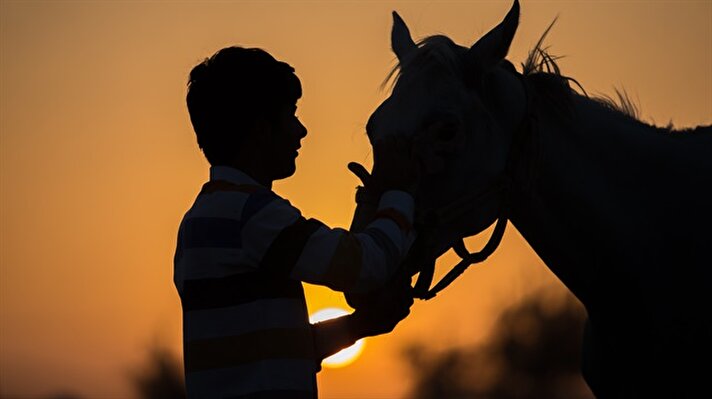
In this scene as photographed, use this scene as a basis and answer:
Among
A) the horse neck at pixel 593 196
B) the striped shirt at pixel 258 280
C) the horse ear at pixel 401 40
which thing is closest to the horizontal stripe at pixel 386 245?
the striped shirt at pixel 258 280

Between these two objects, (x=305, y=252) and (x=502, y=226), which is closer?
(x=305, y=252)

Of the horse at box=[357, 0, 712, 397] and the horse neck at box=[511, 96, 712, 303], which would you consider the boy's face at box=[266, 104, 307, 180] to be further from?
the horse neck at box=[511, 96, 712, 303]

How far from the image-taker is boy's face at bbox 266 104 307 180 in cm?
461

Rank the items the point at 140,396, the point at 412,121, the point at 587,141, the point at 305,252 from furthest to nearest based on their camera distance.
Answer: the point at 140,396 → the point at 587,141 → the point at 412,121 → the point at 305,252

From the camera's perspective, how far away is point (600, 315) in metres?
5.43

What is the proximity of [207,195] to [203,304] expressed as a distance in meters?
0.38

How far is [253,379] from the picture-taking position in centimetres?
433

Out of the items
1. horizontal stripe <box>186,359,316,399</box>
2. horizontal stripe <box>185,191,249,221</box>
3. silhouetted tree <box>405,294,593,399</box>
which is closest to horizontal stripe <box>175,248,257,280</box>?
horizontal stripe <box>185,191,249,221</box>

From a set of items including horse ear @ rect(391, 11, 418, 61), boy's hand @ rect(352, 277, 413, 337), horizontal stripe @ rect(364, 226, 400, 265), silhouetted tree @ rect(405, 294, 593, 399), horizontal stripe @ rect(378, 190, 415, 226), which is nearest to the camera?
horizontal stripe @ rect(364, 226, 400, 265)

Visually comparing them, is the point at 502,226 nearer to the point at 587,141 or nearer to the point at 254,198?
the point at 587,141

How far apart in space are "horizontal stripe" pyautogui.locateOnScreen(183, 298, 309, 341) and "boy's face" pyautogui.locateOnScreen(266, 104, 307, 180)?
49 cm

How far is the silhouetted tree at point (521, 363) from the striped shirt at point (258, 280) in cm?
2913

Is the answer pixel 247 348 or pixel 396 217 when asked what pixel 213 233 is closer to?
pixel 247 348

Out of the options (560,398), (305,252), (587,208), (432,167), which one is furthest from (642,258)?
(560,398)
